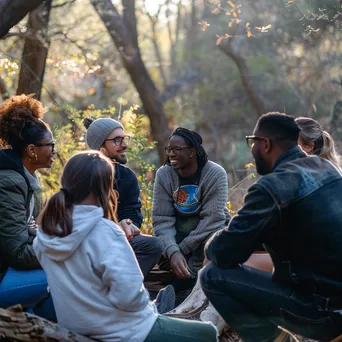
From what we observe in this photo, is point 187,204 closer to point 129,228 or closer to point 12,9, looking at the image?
point 129,228

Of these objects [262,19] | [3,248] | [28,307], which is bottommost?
[28,307]

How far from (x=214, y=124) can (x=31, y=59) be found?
49.7ft

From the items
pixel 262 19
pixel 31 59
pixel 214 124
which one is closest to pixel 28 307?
pixel 31 59

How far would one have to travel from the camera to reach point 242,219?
3754 millimetres

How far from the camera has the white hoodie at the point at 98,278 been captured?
3371 mm

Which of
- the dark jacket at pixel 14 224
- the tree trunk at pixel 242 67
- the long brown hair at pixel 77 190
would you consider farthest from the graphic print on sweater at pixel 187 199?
the tree trunk at pixel 242 67

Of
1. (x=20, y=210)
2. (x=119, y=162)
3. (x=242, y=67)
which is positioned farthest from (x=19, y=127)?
(x=242, y=67)

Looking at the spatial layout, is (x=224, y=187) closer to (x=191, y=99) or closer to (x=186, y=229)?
(x=186, y=229)

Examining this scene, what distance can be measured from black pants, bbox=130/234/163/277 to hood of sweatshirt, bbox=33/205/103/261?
75.9 inches

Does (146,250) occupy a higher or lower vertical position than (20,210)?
lower

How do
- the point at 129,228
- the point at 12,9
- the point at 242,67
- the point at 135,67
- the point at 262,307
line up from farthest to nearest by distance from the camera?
the point at 242,67 < the point at 135,67 < the point at 12,9 < the point at 129,228 < the point at 262,307

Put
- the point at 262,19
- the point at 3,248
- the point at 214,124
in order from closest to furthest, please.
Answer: the point at 3,248 < the point at 262,19 < the point at 214,124

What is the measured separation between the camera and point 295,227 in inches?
150

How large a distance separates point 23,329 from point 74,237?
23.1 inches
